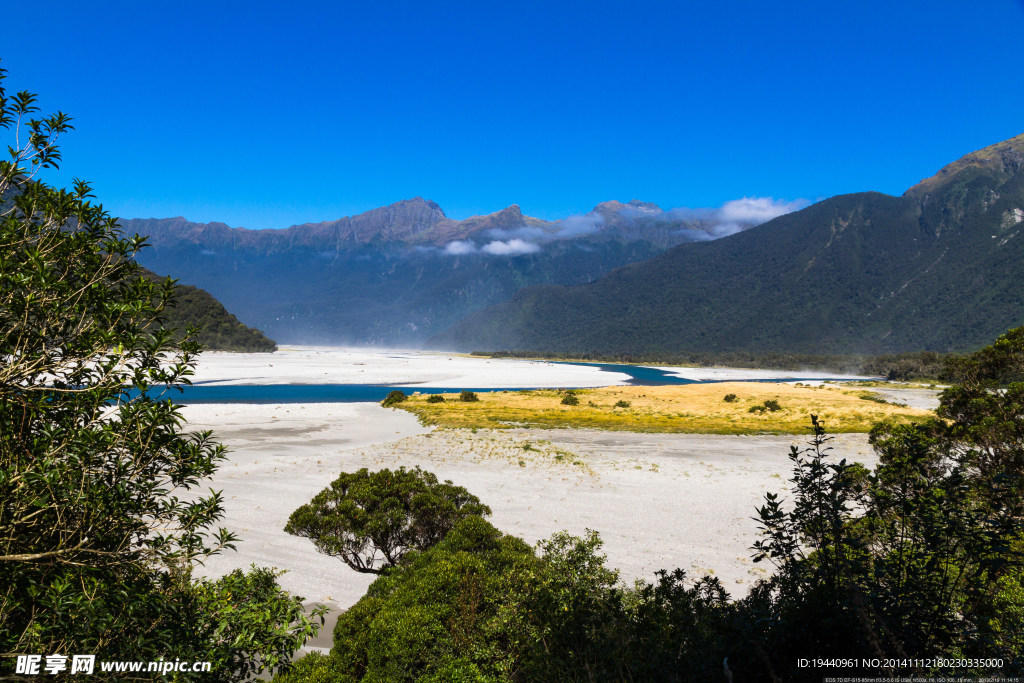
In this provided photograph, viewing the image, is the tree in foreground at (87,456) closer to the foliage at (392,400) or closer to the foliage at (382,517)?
the foliage at (382,517)

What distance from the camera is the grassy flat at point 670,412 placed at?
40688mm

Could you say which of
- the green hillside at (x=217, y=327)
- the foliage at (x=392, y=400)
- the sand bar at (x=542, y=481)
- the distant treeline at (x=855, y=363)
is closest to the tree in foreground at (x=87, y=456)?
the sand bar at (x=542, y=481)

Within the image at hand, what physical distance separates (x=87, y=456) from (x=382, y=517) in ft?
22.6

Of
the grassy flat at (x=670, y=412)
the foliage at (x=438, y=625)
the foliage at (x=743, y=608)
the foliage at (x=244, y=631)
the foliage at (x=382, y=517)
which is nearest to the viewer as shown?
the foliage at (x=743, y=608)

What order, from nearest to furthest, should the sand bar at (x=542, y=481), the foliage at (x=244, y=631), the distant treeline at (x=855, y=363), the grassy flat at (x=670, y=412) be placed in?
1. the foliage at (x=244, y=631)
2. the sand bar at (x=542, y=481)
3. the grassy flat at (x=670, y=412)
4. the distant treeline at (x=855, y=363)

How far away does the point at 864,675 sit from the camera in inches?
198

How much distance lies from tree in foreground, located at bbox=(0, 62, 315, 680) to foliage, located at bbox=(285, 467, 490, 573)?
176 inches

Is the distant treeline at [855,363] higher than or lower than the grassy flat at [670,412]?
higher

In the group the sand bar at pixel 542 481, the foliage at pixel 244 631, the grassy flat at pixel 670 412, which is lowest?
the sand bar at pixel 542 481

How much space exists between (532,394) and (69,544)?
6120 cm

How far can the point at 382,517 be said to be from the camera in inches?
421

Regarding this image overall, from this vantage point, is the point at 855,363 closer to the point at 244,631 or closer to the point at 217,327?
the point at 244,631

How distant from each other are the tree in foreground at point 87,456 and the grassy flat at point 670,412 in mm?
33684

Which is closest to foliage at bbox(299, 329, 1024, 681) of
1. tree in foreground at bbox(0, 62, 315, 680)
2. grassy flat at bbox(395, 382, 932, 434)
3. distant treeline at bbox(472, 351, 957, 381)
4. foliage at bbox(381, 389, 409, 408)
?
tree in foreground at bbox(0, 62, 315, 680)
